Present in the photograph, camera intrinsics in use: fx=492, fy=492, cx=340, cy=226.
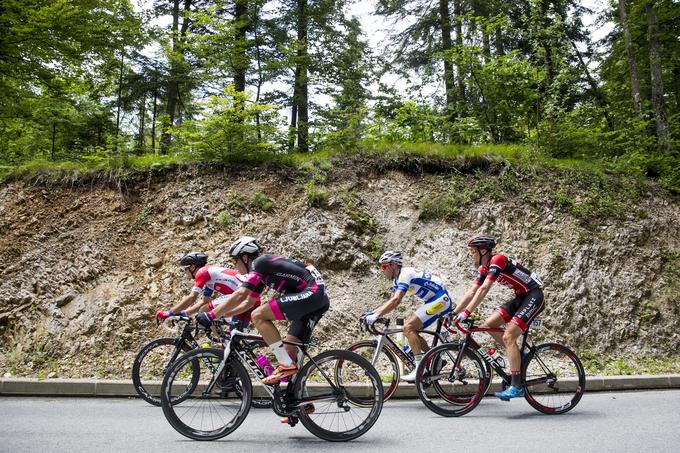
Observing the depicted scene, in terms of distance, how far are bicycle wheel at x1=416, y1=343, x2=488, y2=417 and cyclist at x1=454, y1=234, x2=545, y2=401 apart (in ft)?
1.21

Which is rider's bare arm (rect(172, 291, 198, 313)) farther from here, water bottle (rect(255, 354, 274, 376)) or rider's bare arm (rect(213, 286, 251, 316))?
rider's bare arm (rect(213, 286, 251, 316))

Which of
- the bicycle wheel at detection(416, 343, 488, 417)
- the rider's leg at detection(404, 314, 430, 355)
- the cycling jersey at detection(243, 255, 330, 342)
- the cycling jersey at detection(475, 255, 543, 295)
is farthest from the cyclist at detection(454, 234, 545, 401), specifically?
the cycling jersey at detection(243, 255, 330, 342)

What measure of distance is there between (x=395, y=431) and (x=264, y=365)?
1.72 metres

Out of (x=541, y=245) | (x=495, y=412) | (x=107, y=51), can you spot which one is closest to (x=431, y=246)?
(x=541, y=245)

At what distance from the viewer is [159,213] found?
507 inches

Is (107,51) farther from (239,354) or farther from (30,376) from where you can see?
(239,354)

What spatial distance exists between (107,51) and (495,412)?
1418 cm

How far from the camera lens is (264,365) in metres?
5.90

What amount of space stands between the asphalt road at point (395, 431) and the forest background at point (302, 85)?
320 inches

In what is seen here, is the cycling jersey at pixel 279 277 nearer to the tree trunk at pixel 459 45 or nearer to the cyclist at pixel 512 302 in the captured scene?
the cyclist at pixel 512 302

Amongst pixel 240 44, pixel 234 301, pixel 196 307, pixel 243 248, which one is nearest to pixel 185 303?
pixel 196 307

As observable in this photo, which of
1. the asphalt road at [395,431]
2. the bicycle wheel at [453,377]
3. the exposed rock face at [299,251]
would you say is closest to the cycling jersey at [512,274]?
the bicycle wheel at [453,377]

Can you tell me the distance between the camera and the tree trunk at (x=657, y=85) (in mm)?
15891

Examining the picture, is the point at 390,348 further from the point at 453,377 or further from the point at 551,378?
the point at 551,378
